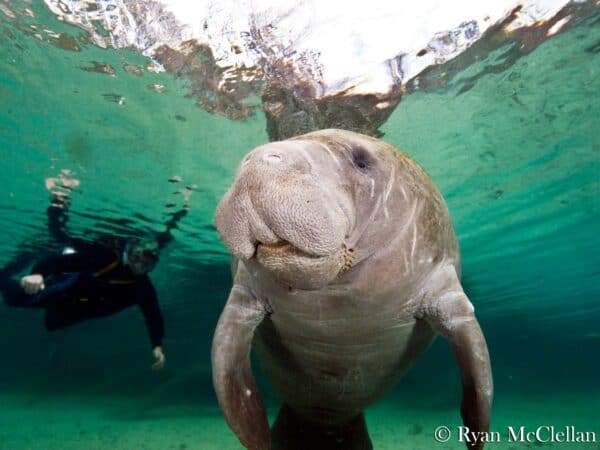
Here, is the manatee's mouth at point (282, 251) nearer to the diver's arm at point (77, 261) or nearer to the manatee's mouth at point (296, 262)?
the manatee's mouth at point (296, 262)

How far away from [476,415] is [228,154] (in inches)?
284

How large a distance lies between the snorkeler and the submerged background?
159 cm

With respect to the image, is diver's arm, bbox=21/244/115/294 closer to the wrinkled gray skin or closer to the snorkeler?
the snorkeler

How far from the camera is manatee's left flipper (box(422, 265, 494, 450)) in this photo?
2.53 meters

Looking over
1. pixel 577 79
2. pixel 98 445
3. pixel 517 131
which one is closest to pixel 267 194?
pixel 577 79

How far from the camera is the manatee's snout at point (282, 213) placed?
63.7 inches

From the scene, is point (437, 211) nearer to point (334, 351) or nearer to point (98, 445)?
point (334, 351)

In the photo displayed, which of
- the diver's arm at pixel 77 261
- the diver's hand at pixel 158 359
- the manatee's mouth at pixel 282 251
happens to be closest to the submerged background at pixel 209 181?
the diver's arm at pixel 77 261

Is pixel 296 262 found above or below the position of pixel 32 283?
above

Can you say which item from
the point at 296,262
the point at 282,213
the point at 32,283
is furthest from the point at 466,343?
the point at 32,283

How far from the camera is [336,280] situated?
2361 mm

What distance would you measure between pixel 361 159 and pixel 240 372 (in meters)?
1.72

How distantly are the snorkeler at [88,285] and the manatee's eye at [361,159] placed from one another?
21.8 ft

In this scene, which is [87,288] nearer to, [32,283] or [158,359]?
[32,283]
